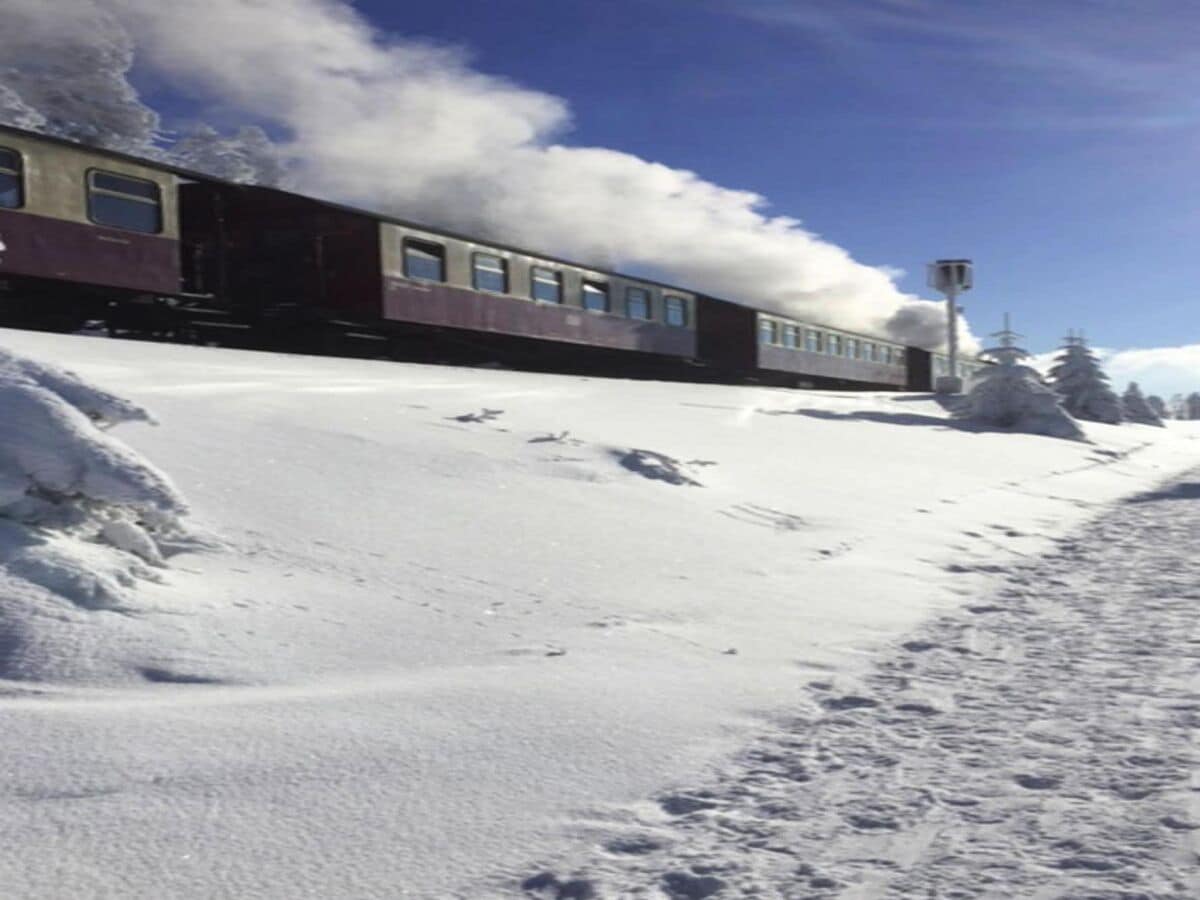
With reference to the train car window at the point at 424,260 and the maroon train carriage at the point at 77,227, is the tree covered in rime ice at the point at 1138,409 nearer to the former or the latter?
the train car window at the point at 424,260

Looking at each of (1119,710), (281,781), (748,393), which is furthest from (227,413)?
(748,393)

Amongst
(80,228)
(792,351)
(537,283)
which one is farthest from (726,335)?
(80,228)

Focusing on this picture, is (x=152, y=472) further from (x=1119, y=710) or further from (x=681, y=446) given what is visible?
(x=681, y=446)

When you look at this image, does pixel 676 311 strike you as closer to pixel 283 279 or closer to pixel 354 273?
pixel 354 273

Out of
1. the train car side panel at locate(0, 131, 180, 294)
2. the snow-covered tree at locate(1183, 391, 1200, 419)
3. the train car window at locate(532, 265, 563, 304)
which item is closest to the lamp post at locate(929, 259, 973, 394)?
the train car window at locate(532, 265, 563, 304)

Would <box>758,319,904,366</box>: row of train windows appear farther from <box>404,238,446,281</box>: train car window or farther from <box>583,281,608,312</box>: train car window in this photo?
<box>404,238,446,281</box>: train car window

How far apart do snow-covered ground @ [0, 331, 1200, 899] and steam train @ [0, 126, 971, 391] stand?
165 inches

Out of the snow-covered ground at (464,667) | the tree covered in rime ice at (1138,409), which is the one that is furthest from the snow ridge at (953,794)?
the tree covered in rime ice at (1138,409)

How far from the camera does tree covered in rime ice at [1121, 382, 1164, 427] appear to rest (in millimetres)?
40259

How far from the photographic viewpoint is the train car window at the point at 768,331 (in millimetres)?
28553

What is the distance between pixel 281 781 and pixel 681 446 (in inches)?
338

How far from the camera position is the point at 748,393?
852 inches

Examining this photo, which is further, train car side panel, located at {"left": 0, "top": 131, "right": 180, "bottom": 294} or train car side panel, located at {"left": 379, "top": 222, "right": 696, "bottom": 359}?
train car side panel, located at {"left": 379, "top": 222, "right": 696, "bottom": 359}

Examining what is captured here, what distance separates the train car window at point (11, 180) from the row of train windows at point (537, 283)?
600 centimetres
